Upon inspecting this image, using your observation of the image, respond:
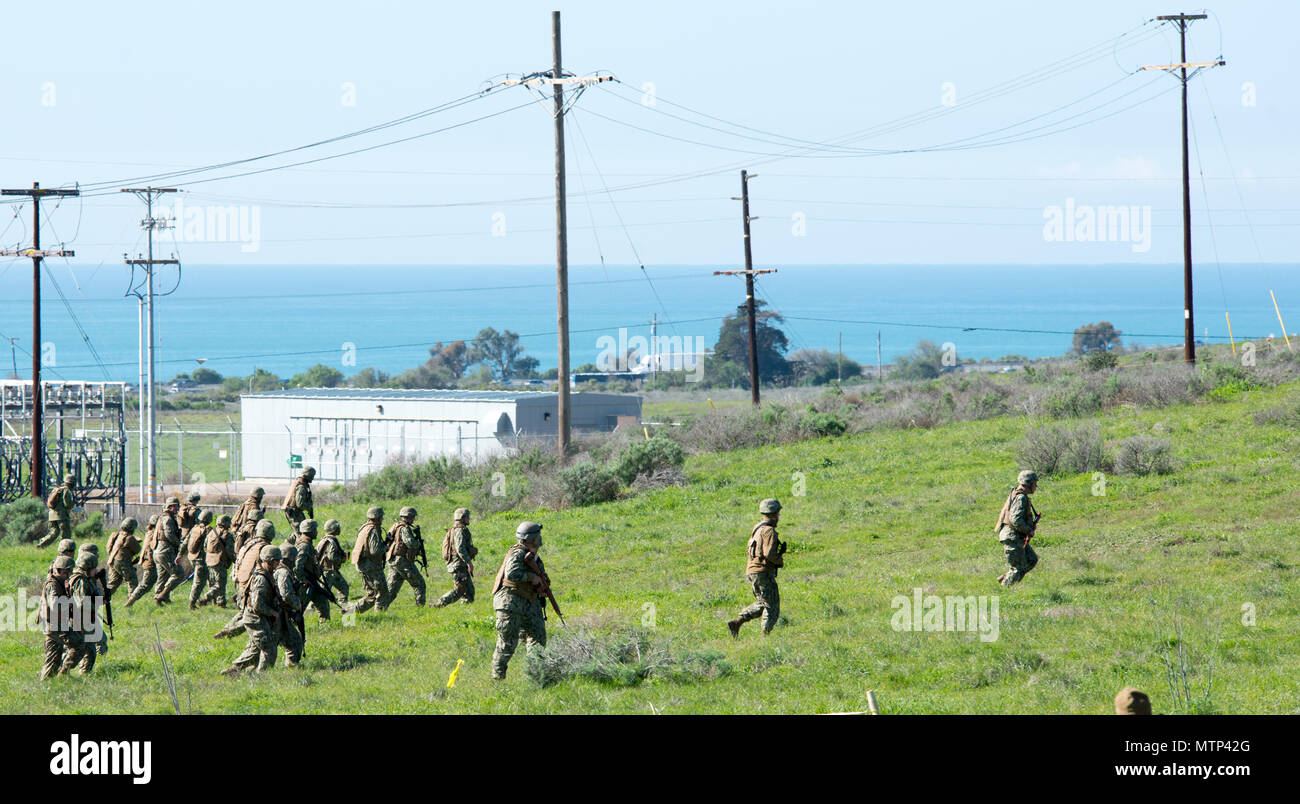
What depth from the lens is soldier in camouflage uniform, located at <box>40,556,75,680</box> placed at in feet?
47.3

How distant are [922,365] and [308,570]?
91483 mm

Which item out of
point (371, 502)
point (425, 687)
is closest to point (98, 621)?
point (425, 687)

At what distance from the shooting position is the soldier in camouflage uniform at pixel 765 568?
14586 mm

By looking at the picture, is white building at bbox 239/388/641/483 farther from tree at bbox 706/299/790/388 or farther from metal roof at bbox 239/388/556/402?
tree at bbox 706/299/790/388

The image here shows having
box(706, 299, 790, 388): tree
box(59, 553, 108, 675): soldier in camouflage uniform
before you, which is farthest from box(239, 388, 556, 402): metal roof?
box(706, 299, 790, 388): tree

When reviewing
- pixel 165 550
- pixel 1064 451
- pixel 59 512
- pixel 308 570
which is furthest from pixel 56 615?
pixel 1064 451

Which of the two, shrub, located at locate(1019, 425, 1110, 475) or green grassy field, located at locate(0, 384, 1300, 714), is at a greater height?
shrub, located at locate(1019, 425, 1110, 475)

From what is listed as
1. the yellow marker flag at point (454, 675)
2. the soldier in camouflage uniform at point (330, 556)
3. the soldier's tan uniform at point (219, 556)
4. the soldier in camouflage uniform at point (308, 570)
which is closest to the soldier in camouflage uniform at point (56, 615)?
the soldier in camouflage uniform at point (308, 570)

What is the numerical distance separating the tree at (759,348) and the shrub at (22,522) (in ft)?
227

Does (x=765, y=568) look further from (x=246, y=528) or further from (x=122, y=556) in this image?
(x=122, y=556)

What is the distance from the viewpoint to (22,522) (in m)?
30.7

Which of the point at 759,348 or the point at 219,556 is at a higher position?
the point at 759,348

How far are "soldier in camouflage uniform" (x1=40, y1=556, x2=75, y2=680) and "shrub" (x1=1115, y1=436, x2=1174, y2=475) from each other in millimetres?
18618

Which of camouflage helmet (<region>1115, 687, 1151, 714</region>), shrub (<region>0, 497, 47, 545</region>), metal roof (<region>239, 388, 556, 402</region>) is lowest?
shrub (<region>0, 497, 47, 545</region>)
